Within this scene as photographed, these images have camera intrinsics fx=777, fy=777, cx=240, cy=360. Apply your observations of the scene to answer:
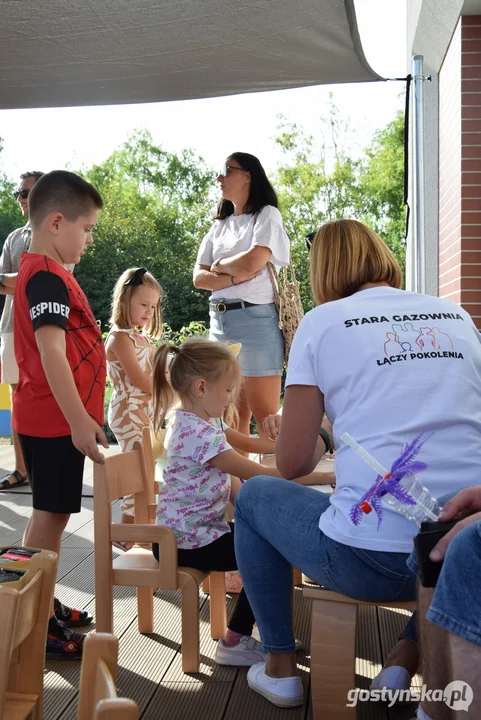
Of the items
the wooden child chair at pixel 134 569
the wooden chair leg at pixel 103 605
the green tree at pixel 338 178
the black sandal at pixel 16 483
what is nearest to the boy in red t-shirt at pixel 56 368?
the wooden child chair at pixel 134 569

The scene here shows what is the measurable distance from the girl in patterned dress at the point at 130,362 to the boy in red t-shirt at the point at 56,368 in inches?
39.0

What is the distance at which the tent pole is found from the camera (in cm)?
381

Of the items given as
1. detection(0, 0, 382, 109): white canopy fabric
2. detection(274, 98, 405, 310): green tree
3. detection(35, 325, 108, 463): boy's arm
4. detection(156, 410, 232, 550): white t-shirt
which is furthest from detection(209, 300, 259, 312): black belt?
detection(274, 98, 405, 310): green tree

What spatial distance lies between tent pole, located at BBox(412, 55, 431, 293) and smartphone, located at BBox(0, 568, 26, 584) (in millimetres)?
2819

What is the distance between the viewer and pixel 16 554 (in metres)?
1.69

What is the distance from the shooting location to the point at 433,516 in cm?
162

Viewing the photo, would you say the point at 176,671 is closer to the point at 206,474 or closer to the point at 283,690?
the point at 283,690

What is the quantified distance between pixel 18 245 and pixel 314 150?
2649cm

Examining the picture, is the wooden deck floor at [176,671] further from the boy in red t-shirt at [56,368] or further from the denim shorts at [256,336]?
the denim shorts at [256,336]

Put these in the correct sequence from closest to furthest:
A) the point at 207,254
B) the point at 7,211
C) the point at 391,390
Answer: the point at 391,390, the point at 207,254, the point at 7,211

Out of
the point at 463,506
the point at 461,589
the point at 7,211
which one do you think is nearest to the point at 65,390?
the point at 463,506

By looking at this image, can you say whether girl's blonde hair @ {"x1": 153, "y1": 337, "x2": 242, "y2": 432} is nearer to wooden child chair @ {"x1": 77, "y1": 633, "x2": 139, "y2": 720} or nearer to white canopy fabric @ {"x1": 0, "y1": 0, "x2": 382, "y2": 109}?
white canopy fabric @ {"x1": 0, "y1": 0, "x2": 382, "y2": 109}

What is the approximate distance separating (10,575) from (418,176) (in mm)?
3008

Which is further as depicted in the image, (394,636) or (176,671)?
(394,636)
